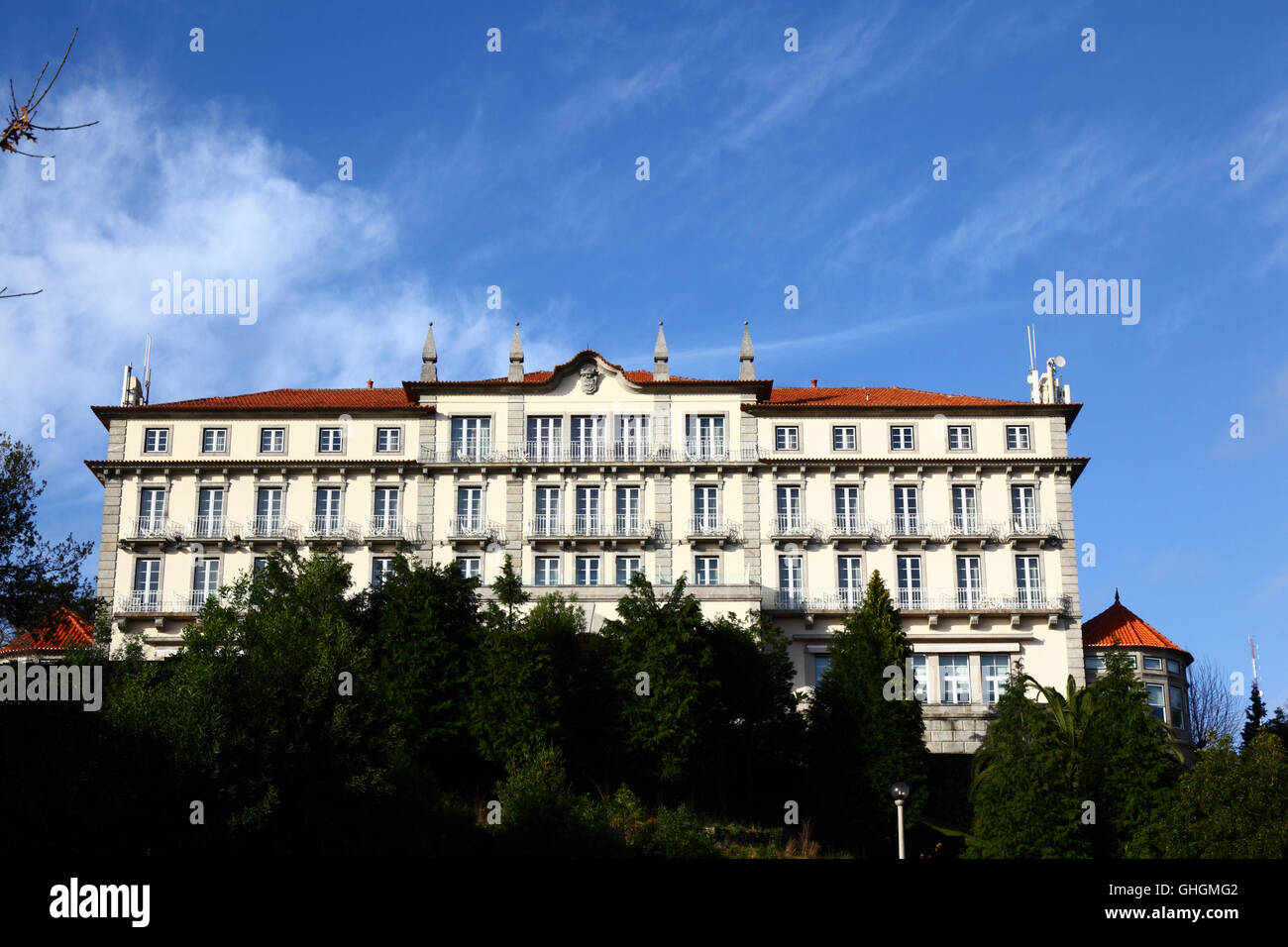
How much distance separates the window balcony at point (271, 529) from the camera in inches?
2628

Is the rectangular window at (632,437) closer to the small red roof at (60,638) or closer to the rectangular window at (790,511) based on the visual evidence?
the rectangular window at (790,511)

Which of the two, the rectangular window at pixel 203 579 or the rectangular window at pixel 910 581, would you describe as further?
the rectangular window at pixel 910 581

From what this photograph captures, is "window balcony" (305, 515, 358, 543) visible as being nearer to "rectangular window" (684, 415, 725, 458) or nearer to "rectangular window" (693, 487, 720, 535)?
"rectangular window" (693, 487, 720, 535)

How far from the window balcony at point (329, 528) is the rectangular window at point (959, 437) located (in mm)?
30714

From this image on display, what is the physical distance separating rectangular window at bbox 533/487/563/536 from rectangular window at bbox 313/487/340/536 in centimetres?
1011

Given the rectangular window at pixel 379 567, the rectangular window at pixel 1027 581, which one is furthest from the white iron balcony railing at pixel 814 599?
the rectangular window at pixel 379 567

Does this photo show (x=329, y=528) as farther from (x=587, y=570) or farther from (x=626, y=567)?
(x=626, y=567)

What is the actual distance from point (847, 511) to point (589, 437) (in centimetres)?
1368

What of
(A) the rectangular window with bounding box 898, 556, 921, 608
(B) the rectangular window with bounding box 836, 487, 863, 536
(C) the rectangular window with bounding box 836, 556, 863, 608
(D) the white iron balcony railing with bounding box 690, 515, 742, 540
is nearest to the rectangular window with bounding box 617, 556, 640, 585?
(D) the white iron balcony railing with bounding box 690, 515, 742, 540

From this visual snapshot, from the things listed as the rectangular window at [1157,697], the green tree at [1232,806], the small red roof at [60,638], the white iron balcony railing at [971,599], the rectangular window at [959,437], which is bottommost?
→ the green tree at [1232,806]

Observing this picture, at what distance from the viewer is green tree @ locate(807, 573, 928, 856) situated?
51281 millimetres

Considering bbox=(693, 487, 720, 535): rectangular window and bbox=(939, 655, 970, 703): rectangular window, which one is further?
bbox=(693, 487, 720, 535): rectangular window
